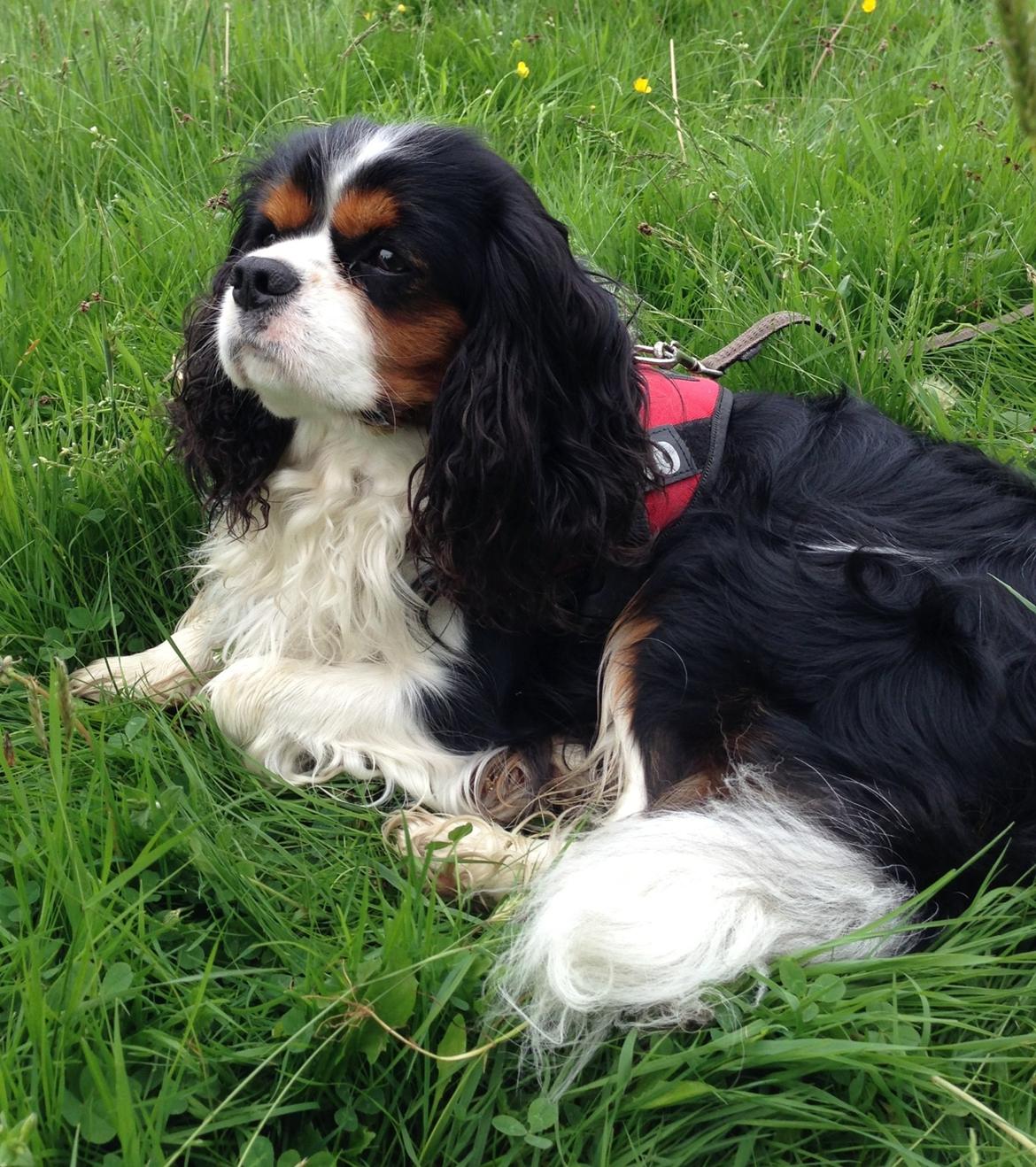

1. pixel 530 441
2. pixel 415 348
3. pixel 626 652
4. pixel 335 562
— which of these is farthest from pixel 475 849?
pixel 415 348

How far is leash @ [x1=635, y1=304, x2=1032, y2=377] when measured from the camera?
2.73 meters

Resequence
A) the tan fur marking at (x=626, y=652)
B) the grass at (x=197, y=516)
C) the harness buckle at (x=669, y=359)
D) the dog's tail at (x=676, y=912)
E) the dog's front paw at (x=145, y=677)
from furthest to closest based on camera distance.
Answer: the harness buckle at (x=669, y=359)
the dog's front paw at (x=145, y=677)
the tan fur marking at (x=626, y=652)
the dog's tail at (x=676, y=912)
the grass at (x=197, y=516)

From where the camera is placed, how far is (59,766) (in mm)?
1685

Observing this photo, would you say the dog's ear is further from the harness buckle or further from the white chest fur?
the harness buckle

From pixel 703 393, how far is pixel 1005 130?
1779 mm

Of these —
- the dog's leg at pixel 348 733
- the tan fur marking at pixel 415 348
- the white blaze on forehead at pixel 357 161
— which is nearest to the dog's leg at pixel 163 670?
the dog's leg at pixel 348 733

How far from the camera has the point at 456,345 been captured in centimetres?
220

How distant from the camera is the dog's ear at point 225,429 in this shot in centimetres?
245

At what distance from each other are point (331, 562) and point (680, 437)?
737 mm

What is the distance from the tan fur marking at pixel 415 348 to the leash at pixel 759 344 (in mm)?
498

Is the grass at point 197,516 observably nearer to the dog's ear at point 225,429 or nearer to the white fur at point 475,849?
the white fur at point 475,849

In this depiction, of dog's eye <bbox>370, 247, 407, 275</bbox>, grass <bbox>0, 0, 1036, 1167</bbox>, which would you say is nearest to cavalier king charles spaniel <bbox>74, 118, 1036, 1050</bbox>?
dog's eye <bbox>370, 247, 407, 275</bbox>

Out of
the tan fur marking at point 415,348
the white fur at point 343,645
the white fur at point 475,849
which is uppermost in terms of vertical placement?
the tan fur marking at point 415,348

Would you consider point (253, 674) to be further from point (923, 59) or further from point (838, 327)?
point (923, 59)
